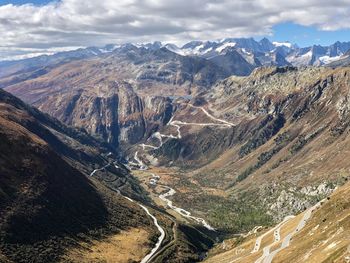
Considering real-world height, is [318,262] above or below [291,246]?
above

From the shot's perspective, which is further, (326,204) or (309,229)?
(326,204)

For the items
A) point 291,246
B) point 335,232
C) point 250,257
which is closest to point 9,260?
point 250,257

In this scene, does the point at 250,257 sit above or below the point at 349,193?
below

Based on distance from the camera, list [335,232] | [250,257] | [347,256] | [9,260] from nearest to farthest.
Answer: [347,256] → [335,232] → [250,257] → [9,260]

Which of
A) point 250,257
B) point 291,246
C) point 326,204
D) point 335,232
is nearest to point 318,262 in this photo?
point 335,232

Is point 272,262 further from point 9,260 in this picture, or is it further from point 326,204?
point 9,260

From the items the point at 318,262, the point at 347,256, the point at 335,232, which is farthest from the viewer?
the point at 335,232

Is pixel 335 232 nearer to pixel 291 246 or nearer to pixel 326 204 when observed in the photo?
pixel 291 246

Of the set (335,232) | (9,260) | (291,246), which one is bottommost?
(9,260)

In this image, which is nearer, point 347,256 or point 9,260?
point 347,256
